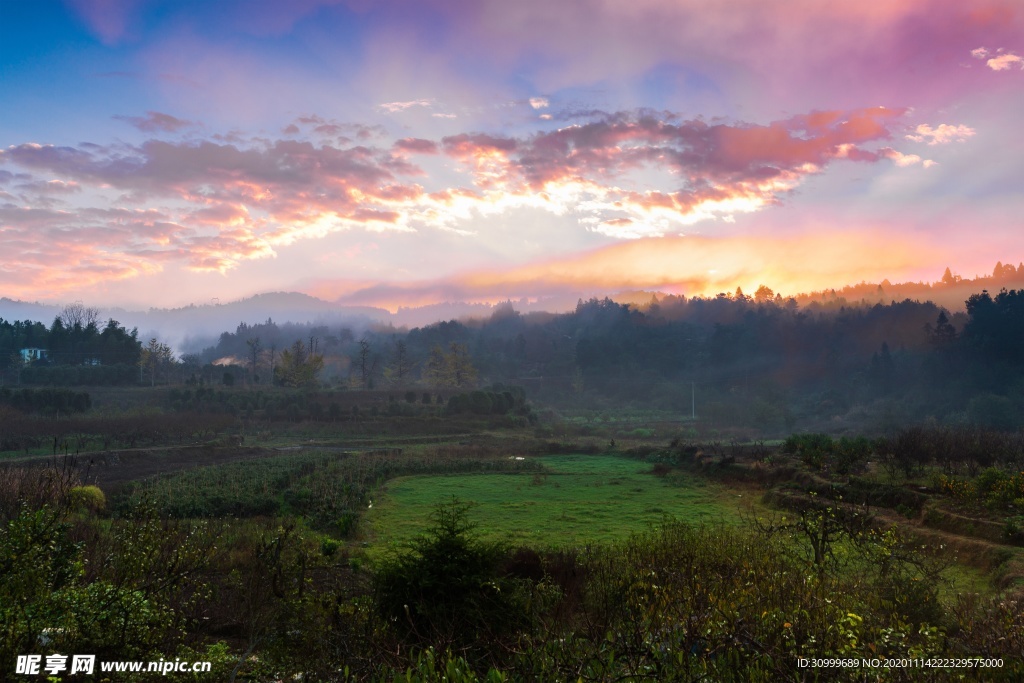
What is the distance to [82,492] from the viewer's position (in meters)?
20.2

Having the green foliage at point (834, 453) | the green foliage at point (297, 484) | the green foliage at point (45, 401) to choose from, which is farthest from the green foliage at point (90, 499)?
the green foliage at point (45, 401)

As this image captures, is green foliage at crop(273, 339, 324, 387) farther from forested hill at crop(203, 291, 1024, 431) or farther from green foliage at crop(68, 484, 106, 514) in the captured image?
green foliage at crop(68, 484, 106, 514)

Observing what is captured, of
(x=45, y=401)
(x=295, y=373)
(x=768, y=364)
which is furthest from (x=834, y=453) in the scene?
(x=768, y=364)

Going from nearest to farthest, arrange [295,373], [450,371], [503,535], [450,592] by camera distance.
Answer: [450,592] < [503,535] < [295,373] < [450,371]

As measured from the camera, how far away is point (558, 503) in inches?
1027

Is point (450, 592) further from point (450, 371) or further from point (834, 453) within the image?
point (450, 371)

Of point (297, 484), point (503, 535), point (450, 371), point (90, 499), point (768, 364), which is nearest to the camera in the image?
point (503, 535)

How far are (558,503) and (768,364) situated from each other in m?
102

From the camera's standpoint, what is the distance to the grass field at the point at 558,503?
66.5ft

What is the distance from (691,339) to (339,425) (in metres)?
104

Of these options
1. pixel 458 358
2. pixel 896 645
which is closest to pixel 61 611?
pixel 896 645

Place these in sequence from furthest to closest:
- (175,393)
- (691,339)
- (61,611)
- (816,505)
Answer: (691,339) → (175,393) → (816,505) → (61,611)

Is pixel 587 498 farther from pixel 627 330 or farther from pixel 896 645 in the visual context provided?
pixel 627 330

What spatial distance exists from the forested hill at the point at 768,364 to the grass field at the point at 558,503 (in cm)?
4244
